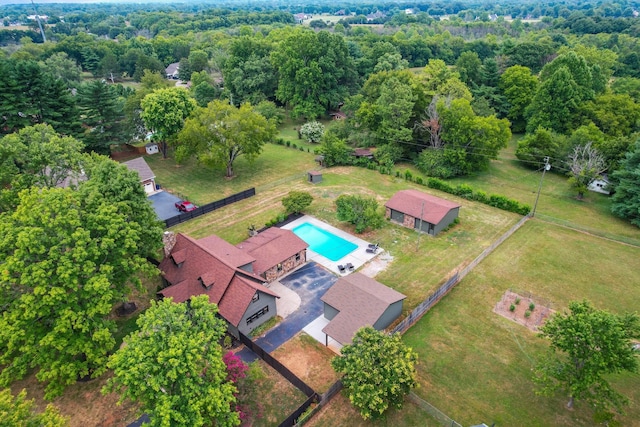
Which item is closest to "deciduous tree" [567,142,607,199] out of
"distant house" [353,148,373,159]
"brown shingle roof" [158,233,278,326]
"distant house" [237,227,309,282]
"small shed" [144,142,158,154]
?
"distant house" [353,148,373,159]

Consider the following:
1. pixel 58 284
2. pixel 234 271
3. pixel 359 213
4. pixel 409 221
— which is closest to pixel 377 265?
pixel 359 213

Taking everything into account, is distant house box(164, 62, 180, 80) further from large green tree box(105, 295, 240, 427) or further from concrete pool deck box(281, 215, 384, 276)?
large green tree box(105, 295, 240, 427)

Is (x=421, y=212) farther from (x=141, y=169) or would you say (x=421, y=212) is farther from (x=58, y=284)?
(x=141, y=169)

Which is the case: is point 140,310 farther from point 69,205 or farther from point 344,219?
point 344,219

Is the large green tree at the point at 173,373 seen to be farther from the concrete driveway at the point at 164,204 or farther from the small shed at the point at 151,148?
the small shed at the point at 151,148

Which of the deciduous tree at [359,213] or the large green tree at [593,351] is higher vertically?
the large green tree at [593,351]

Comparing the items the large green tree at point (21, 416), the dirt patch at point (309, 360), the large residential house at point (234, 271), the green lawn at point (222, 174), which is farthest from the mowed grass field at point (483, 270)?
the large green tree at point (21, 416)
